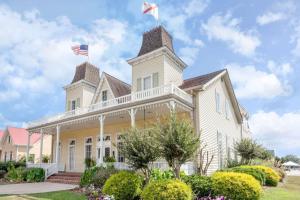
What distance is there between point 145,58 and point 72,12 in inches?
387

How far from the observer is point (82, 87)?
24594 millimetres

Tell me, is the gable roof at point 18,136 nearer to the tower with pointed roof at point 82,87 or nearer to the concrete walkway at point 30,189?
the tower with pointed roof at point 82,87

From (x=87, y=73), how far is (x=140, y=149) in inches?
638

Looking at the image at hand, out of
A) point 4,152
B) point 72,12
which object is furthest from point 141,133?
point 4,152

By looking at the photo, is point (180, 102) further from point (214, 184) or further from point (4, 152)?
point (4, 152)

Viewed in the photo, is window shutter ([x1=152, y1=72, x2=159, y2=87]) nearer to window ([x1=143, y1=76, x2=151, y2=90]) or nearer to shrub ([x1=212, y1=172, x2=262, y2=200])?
window ([x1=143, y1=76, x2=151, y2=90])

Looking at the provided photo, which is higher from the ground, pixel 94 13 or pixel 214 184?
pixel 94 13

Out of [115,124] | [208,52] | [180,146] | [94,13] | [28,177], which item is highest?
[94,13]

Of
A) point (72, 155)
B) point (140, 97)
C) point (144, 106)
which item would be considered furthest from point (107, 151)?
point (144, 106)

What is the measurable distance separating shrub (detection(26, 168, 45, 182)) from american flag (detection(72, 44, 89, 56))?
9761mm

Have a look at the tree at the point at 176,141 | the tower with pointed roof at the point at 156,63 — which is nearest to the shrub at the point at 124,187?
the tree at the point at 176,141

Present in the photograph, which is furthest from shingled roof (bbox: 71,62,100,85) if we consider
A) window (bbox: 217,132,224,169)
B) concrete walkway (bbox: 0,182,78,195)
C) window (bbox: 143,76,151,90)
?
window (bbox: 217,132,224,169)

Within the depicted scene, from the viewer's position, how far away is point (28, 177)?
65.1 ft

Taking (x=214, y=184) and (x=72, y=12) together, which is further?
(x=72, y=12)
